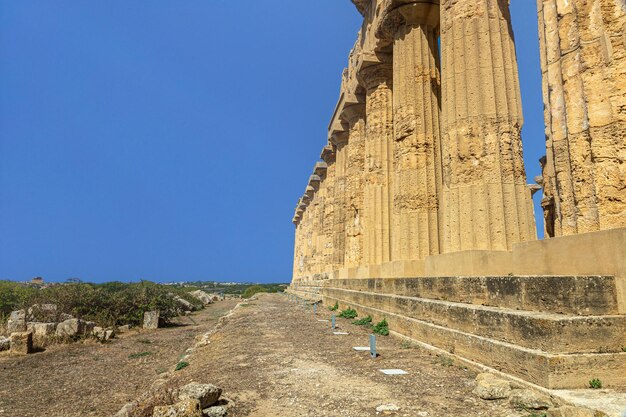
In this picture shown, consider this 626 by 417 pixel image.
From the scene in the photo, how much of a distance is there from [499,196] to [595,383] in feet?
12.2

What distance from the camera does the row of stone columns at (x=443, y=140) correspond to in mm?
6906

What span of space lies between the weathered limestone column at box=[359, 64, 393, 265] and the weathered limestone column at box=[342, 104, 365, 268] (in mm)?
1810

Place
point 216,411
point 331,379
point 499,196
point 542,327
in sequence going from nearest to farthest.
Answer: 1. point 216,411
2. point 542,327
3. point 331,379
4. point 499,196

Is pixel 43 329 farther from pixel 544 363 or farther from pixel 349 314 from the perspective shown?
pixel 544 363

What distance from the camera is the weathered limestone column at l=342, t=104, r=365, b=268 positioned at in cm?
1609

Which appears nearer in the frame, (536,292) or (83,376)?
(536,292)

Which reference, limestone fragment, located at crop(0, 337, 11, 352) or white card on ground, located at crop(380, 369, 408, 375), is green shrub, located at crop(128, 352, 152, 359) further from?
white card on ground, located at crop(380, 369, 408, 375)

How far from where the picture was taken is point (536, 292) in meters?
4.50

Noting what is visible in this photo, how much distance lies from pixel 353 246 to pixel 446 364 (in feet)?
35.5

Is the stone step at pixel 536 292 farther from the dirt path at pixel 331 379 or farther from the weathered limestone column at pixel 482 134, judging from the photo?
the dirt path at pixel 331 379


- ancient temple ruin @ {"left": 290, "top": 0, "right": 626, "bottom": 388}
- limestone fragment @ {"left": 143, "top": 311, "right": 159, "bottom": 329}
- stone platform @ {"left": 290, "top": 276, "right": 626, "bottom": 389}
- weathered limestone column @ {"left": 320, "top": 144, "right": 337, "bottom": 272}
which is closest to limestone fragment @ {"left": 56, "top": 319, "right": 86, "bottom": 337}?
limestone fragment @ {"left": 143, "top": 311, "right": 159, "bottom": 329}

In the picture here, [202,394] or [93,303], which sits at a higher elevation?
[202,394]

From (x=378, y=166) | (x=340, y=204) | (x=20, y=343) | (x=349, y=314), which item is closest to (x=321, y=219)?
(x=340, y=204)

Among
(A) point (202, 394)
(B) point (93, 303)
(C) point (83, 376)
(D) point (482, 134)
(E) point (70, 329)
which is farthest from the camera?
(B) point (93, 303)
